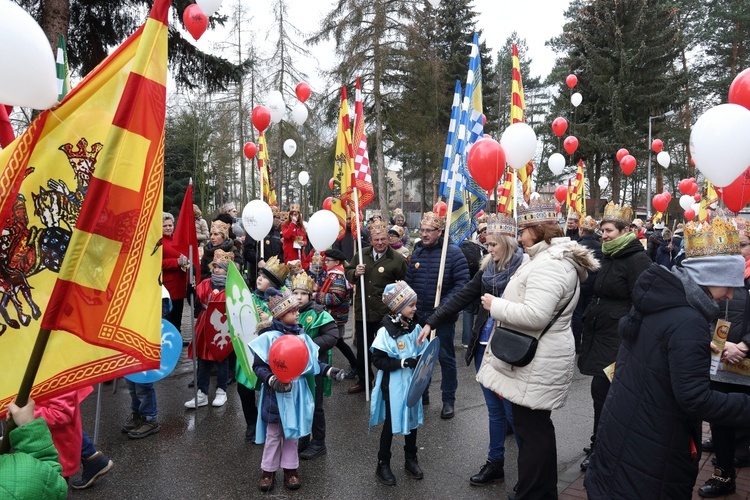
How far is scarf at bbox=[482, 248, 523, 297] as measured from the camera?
4043mm

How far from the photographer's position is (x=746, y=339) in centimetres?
346

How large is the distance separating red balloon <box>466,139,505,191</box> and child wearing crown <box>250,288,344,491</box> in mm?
2307

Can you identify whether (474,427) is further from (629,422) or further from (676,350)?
(676,350)

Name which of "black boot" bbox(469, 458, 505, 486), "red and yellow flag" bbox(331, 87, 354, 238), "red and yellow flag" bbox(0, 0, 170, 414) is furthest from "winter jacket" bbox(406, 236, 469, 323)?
"red and yellow flag" bbox(0, 0, 170, 414)

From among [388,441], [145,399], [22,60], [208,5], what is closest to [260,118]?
[208,5]

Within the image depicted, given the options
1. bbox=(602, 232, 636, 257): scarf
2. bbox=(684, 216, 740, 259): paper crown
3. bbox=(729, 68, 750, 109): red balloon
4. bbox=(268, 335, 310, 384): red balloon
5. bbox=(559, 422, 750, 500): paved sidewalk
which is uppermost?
bbox=(729, 68, 750, 109): red balloon

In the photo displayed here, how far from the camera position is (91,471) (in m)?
3.88

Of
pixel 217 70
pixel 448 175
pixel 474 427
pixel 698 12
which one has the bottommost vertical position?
pixel 474 427

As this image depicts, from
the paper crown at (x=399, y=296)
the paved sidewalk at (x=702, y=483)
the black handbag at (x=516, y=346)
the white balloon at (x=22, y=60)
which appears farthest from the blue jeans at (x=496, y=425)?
the white balloon at (x=22, y=60)

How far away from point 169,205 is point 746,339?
79.4ft

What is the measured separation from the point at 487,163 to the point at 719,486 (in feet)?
10.4

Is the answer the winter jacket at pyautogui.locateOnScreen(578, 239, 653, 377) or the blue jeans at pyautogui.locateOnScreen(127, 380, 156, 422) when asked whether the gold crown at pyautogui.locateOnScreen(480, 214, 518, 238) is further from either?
the blue jeans at pyautogui.locateOnScreen(127, 380, 156, 422)

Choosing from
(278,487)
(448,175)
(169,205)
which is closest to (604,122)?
(169,205)

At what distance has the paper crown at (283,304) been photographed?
159 inches
